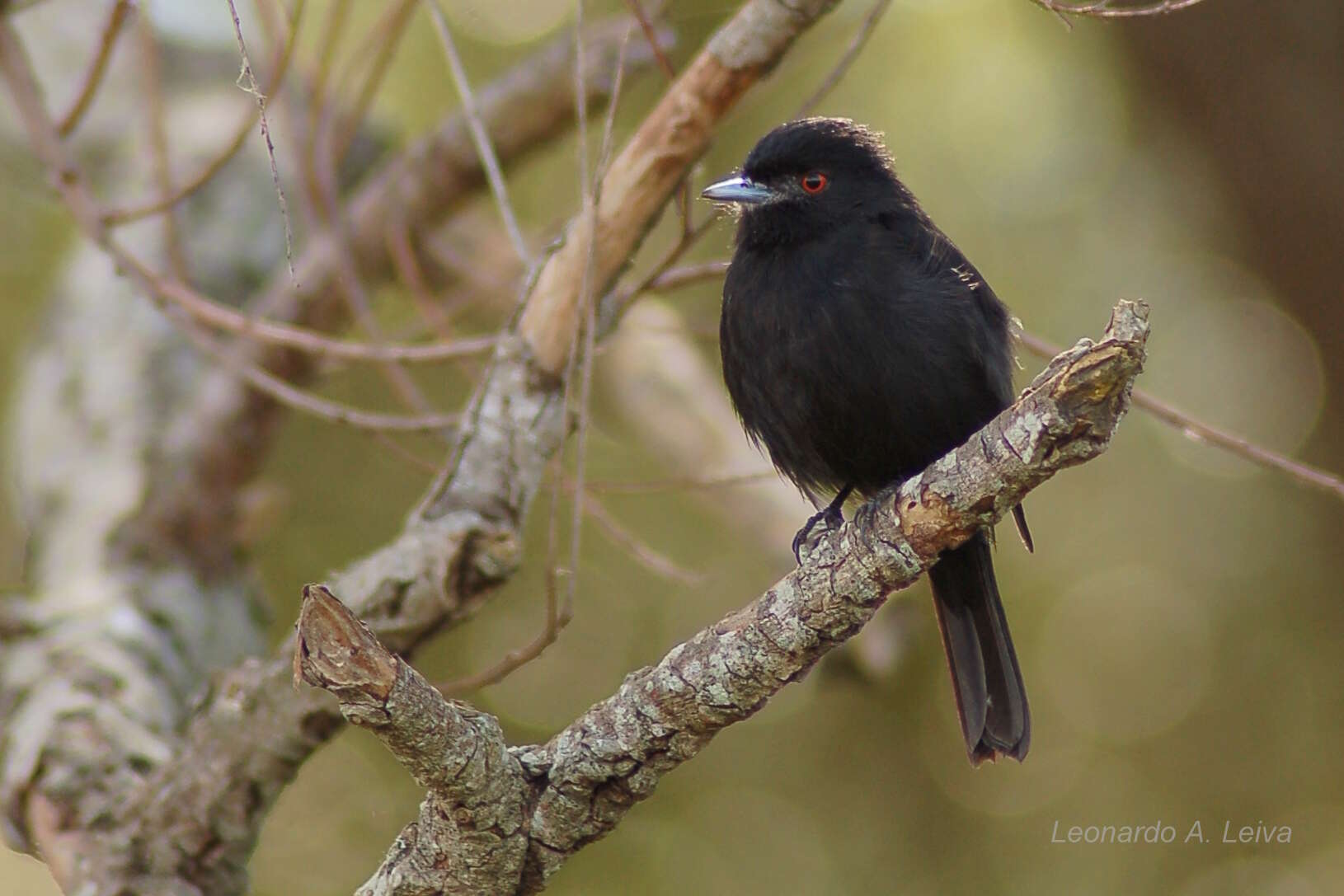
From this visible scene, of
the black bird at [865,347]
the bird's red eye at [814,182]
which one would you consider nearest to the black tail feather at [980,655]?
the black bird at [865,347]

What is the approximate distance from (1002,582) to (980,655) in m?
3.48

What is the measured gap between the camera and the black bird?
11.1 feet

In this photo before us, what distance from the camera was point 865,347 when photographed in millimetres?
3357

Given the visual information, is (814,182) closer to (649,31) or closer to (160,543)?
(649,31)

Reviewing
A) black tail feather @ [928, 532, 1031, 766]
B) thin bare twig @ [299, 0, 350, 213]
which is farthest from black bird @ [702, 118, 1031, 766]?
thin bare twig @ [299, 0, 350, 213]

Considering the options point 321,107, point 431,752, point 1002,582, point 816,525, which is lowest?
point 431,752

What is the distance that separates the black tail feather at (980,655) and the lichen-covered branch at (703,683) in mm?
945

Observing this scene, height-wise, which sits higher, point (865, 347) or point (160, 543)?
point (160, 543)

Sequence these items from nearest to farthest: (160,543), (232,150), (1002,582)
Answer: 1. (232,150)
2. (160,543)
3. (1002,582)

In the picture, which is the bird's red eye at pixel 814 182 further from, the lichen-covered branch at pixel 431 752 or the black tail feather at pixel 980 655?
the lichen-covered branch at pixel 431 752

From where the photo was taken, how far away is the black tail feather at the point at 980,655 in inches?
141

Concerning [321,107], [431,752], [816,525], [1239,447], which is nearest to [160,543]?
[321,107]

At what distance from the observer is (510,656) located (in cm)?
319

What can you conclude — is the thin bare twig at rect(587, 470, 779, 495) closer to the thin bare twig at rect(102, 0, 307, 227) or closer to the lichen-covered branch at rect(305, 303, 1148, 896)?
the lichen-covered branch at rect(305, 303, 1148, 896)
